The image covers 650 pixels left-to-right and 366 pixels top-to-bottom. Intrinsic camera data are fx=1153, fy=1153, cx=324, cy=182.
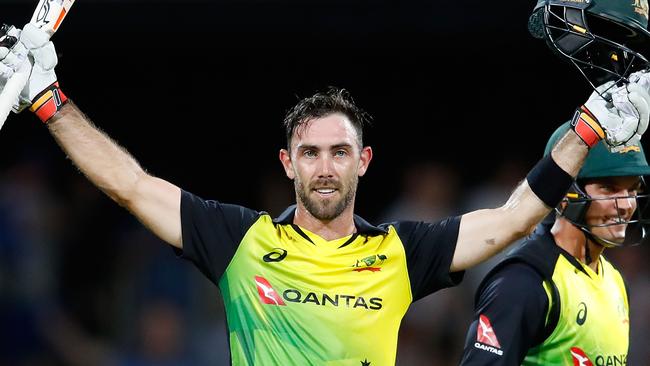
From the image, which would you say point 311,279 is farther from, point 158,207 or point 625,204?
point 625,204

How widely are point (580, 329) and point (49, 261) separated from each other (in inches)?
162

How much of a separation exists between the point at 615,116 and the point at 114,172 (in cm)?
172

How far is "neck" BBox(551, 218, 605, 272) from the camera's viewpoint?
4633mm

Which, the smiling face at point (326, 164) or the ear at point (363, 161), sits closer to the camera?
the smiling face at point (326, 164)

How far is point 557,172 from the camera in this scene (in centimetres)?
391

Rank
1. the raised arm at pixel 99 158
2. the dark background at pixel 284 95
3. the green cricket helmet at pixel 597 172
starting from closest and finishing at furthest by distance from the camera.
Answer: the raised arm at pixel 99 158 → the green cricket helmet at pixel 597 172 → the dark background at pixel 284 95

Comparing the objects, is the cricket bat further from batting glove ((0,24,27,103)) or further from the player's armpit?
the player's armpit

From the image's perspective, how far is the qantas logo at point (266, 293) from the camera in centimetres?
408

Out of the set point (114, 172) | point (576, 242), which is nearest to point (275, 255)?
point (114, 172)

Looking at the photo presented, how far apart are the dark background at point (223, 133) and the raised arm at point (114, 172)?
305 centimetres

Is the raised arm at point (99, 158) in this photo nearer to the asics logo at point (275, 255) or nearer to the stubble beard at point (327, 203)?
the asics logo at point (275, 255)

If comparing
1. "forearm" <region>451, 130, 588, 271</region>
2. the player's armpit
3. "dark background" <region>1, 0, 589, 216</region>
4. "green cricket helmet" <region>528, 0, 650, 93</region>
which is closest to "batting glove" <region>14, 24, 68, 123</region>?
the player's armpit

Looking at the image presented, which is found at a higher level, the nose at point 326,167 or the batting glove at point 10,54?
the batting glove at point 10,54

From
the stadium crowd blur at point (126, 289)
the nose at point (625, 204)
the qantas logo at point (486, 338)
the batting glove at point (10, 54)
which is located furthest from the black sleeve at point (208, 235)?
the stadium crowd blur at point (126, 289)
